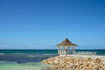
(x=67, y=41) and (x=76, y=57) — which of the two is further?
(x=67, y=41)

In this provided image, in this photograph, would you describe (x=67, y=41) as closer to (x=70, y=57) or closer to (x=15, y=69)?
(x=70, y=57)

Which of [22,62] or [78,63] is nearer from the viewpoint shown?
[78,63]

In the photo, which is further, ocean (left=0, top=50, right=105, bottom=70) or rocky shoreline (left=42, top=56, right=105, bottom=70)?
ocean (left=0, top=50, right=105, bottom=70)

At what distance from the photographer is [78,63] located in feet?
77.0

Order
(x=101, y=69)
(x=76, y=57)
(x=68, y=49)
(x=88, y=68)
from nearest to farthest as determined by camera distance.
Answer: (x=101, y=69), (x=88, y=68), (x=76, y=57), (x=68, y=49)

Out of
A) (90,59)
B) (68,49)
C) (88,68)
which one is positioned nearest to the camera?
(88,68)

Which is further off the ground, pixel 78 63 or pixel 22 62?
pixel 78 63

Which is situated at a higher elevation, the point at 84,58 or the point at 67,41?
the point at 67,41

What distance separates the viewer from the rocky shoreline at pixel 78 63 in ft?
71.0

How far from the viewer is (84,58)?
81.8 ft

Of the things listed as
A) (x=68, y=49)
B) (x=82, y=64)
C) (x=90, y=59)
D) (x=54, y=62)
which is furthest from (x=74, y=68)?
(x=68, y=49)

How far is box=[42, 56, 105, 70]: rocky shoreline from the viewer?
2164 centimetres

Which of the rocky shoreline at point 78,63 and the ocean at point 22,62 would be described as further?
the ocean at point 22,62

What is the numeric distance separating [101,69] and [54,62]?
823 centimetres
